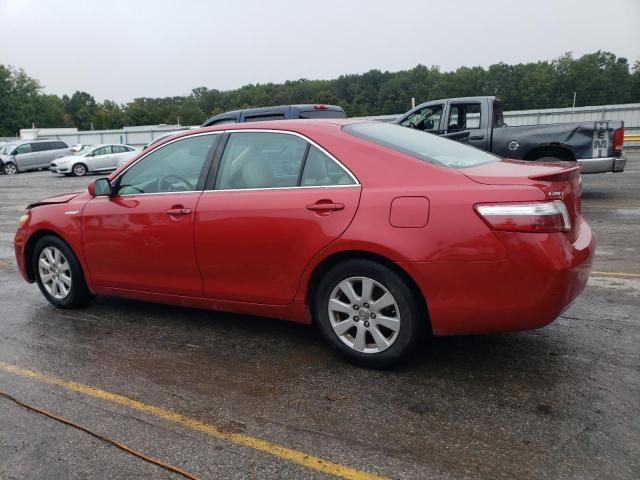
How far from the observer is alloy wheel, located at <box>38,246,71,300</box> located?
200 inches

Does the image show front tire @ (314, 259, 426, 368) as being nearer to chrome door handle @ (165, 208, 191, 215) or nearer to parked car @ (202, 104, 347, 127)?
chrome door handle @ (165, 208, 191, 215)

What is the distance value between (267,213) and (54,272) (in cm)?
250

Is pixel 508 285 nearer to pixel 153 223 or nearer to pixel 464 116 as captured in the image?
pixel 153 223

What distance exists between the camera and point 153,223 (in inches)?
171

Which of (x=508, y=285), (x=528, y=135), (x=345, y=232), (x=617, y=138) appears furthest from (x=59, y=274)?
(x=617, y=138)

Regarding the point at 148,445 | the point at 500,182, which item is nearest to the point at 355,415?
the point at 148,445

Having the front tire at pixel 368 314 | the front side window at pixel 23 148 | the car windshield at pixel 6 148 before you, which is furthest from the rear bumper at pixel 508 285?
the car windshield at pixel 6 148

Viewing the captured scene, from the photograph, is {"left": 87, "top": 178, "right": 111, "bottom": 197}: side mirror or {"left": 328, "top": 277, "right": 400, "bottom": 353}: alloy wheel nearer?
{"left": 328, "top": 277, "right": 400, "bottom": 353}: alloy wheel

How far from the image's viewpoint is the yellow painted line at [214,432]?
103 inches

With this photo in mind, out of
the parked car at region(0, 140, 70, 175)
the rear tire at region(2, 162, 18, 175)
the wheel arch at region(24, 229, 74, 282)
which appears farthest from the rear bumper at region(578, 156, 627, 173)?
the rear tire at region(2, 162, 18, 175)

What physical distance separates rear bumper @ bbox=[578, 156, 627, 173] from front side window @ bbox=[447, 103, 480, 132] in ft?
6.42

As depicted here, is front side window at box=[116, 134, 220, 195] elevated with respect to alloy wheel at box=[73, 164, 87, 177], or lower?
elevated

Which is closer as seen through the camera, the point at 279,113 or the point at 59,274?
the point at 59,274

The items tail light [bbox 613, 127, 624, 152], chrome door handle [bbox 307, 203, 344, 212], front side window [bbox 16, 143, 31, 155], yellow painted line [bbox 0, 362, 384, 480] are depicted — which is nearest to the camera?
yellow painted line [bbox 0, 362, 384, 480]
